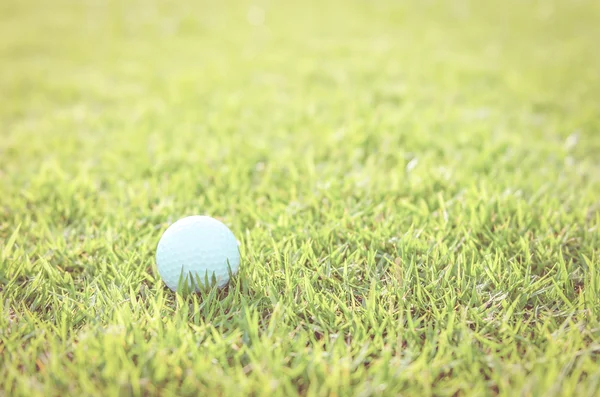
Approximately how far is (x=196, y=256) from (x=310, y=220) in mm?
641

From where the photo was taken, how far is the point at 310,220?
7.39 feet

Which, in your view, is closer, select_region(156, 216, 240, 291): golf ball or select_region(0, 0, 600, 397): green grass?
select_region(0, 0, 600, 397): green grass

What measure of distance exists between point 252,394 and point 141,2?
7.45m

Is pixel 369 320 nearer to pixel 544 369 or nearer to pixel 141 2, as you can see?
pixel 544 369

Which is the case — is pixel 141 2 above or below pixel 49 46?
above

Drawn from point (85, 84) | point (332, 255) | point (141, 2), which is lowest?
point (332, 255)

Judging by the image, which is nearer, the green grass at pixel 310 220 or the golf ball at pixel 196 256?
the green grass at pixel 310 220

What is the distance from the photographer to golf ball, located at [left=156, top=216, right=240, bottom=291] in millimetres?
1774

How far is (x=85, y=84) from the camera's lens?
14.9 ft

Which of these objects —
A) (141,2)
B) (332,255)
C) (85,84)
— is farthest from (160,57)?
(332,255)

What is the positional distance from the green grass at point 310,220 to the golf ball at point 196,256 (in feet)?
0.22

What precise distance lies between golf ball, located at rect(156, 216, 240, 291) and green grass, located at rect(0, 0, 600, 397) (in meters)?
A: 0.07

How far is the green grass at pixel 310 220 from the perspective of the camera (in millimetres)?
1450

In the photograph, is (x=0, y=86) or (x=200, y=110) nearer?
(x=200, y=110)
